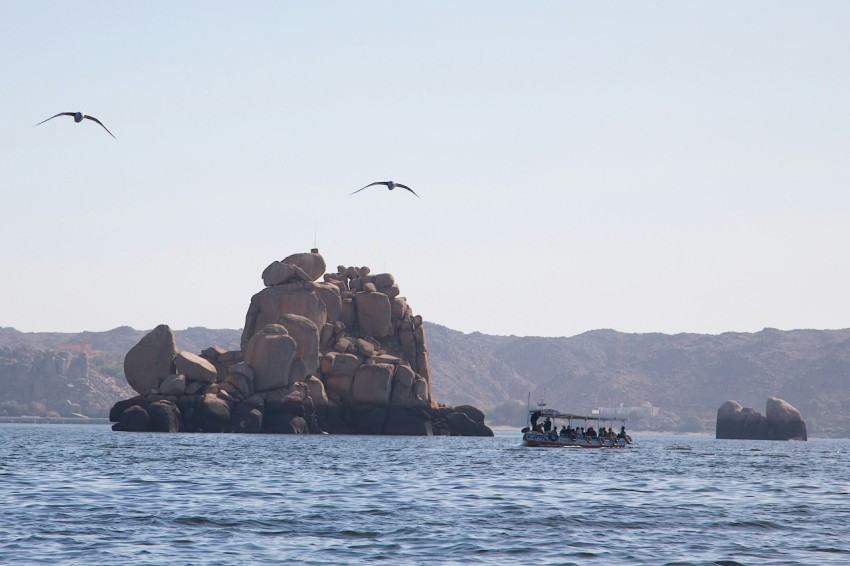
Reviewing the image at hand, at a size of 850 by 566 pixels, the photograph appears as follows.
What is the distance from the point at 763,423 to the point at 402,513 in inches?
5586

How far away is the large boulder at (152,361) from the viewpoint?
11106 centimetres

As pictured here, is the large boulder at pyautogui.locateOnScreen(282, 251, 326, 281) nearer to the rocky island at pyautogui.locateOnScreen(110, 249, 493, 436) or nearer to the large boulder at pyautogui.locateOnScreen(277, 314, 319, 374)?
the rocky island at pyautogui.locateOnScreen(110, 249, 493, 436)

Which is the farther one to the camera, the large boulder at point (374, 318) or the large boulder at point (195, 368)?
the large boulder at point (374, 318)

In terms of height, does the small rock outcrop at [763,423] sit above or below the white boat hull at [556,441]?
above

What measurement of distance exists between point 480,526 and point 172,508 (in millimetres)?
9798

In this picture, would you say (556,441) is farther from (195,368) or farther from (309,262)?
(309,262)

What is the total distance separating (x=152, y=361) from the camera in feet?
364

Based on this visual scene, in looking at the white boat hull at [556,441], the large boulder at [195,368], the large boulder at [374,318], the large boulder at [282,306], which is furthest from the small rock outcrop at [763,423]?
the large boulder at [195,368]

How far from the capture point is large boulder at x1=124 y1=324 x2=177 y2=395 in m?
111

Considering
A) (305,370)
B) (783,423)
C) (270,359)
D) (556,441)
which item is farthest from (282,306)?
(783,423)

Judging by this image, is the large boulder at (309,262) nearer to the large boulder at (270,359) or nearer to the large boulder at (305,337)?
the large boulder at (305,337)

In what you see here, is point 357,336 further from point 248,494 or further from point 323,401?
point 248,494

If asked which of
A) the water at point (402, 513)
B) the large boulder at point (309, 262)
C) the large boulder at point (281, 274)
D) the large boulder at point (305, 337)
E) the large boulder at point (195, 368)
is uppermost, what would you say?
the large boulder at point (309, 262)

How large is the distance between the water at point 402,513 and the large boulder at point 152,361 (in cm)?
4855
